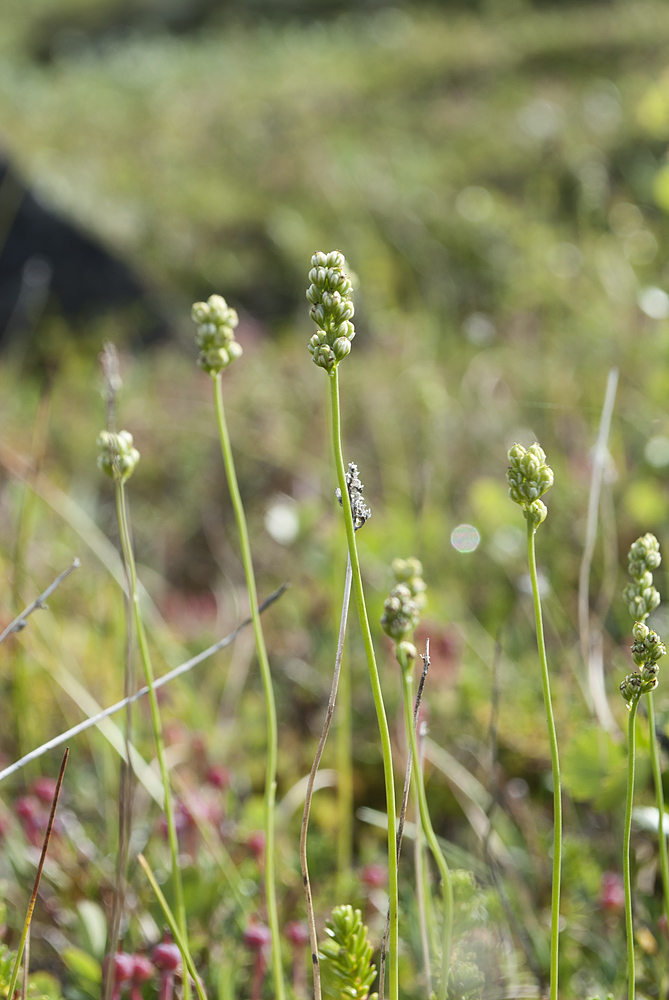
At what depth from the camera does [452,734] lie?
1572 millimetres

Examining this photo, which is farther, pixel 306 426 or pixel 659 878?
pixel 306 426

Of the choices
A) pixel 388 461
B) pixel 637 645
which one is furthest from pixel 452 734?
pixel 388 461

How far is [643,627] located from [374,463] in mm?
2486

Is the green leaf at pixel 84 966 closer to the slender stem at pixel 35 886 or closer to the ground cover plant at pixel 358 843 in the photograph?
the ground cover plant at pixel 358 843

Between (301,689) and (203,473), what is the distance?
161cm

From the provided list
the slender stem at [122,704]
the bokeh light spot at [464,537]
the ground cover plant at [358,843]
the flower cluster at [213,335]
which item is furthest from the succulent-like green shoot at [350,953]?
the bokeh light spot at [464,537]

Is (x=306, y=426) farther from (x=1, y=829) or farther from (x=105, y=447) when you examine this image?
(x=105, y=447)

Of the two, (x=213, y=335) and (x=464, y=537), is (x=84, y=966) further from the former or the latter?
(x=464, y=537)

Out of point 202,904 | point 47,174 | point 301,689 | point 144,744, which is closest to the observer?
point 202,904

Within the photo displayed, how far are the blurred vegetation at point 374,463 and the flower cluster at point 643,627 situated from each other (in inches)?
8.9

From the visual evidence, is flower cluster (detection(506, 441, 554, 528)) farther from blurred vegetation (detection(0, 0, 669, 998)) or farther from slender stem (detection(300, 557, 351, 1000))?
blurred vegetation (detection(0, 0, 669, 998))

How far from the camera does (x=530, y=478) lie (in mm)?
626

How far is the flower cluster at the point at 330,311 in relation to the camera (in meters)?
0.59

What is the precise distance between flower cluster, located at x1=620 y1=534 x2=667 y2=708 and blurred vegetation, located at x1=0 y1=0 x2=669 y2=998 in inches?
8.9
